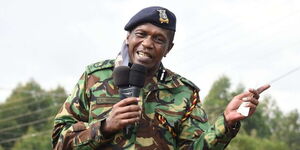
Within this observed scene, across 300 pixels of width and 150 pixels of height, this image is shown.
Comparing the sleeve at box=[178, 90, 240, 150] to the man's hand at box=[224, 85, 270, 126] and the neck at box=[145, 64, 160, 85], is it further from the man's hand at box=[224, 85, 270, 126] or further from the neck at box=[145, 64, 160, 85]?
the neck at box=[145, 64, 160, 85]

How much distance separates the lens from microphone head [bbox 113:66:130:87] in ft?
20.2

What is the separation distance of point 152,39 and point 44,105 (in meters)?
82.1

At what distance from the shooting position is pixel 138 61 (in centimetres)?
640

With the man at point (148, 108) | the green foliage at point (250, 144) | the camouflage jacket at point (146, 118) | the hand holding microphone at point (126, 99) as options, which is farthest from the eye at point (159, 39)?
the green foliage at point (250, 144)

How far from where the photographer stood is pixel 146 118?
648 centimetres

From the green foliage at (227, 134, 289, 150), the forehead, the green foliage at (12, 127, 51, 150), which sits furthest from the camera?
the green foliage at (12, 127, 51, 150)

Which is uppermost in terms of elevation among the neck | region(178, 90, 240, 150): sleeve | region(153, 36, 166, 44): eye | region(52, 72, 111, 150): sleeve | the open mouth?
region(153, 36, 166, 44): eye

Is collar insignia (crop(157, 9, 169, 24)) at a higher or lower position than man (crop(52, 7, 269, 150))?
higher

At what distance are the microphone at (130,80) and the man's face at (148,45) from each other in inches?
8.6

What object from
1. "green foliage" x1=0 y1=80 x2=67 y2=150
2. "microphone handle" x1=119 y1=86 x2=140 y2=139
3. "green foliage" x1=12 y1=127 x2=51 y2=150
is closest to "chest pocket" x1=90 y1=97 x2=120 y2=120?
"microphone handle" x1=119 y1=86 x2=140 y2=139

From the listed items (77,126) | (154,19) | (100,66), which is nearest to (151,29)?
(154,19)

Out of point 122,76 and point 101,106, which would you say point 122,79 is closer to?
point 122,76

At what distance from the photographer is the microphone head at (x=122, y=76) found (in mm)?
6156

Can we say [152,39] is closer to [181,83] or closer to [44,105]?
[181,83]
